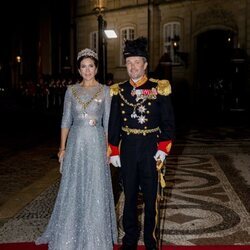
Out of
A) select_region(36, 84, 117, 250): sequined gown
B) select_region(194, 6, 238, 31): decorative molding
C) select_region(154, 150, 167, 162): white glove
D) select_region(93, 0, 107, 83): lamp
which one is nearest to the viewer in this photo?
select_region(154, 150, 167, 162): white glove

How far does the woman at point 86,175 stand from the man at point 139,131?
0.17m

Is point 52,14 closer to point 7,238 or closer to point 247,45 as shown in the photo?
point 247,45

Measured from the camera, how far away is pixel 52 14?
32.3m

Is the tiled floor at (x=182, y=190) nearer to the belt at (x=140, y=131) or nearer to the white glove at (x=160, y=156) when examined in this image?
the white glove at (x=160, y=156)

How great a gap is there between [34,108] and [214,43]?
10.0m

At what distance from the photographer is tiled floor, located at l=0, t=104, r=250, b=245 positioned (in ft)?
16.3

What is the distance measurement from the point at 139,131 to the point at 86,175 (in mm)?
645

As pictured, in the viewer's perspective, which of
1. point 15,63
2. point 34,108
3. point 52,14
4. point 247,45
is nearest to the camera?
point 247,45

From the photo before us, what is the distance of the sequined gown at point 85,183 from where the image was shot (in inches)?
A: 163

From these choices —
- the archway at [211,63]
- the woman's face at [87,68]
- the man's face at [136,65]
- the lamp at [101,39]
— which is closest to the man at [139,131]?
the man's face at [136,65]

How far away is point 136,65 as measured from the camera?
400 centimetres

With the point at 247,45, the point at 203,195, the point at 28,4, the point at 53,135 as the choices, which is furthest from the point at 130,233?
the point at 28,4

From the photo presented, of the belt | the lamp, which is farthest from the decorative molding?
the belt

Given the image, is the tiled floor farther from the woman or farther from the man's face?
the man's face
